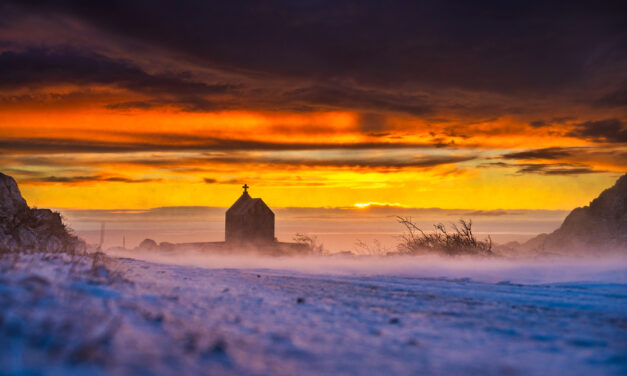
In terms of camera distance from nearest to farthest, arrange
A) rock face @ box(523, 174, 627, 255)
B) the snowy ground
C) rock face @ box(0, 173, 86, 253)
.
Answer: the snowy ground, rock face @ box(0, 173, 86, 253), rock face @ box(523, 174, 627, 255)

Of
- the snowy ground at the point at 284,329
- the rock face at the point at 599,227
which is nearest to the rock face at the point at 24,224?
the snowy ground at the point at 284,329

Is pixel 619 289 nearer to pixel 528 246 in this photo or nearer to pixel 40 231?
pixel 40 231

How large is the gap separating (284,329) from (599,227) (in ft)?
127

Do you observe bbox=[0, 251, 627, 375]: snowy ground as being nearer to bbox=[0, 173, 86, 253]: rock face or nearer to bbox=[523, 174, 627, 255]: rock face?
bbox=[0, 173, 86, 253]: rock face

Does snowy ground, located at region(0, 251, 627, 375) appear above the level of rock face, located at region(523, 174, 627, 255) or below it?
below

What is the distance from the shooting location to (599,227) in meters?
37.0

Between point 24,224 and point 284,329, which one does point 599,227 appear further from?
point 284,329

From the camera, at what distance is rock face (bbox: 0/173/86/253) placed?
16.8 meters

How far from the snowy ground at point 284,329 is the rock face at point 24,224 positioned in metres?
10.8

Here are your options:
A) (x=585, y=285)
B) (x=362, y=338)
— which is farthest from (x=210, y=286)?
(x=585, y=285)

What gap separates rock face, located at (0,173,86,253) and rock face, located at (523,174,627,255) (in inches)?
1127

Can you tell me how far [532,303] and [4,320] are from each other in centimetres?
607

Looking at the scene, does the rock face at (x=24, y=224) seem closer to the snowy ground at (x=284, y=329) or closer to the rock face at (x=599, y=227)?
the snowy ground at (x=284, y=329)

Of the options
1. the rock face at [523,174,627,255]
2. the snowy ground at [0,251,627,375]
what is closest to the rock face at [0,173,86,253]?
the snowy ground at [0,251,627,375]
